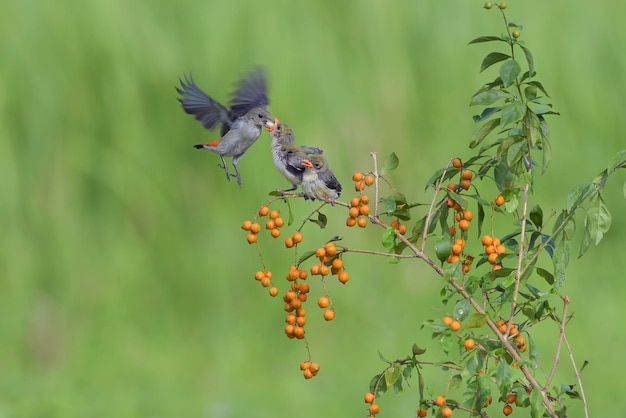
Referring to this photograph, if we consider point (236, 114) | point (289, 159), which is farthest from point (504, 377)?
point (236, 114)

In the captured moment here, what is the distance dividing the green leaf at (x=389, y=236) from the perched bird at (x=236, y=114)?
51 cm

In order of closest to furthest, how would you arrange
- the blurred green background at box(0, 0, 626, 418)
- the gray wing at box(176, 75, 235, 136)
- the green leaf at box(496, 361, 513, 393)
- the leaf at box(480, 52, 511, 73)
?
the green leaf at box(496, 361, 513, 393) → the leaf at box(480, 52, 511, 73) → the gray wing at box(176, 75, 235, 136) → the blurred green background at box(0, 0, 626, 418)

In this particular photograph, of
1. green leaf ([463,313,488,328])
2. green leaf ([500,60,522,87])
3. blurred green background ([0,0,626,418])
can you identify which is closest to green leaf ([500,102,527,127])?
green leaf ([500,60,522,87])

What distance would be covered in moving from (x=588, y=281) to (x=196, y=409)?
3481 mm

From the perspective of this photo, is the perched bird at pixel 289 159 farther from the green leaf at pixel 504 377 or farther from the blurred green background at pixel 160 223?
the blurred green background at pixel 160 223

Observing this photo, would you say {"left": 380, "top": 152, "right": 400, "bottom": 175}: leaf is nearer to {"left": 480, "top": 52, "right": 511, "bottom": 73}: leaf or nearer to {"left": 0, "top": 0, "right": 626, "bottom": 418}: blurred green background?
{"left": 480, "top": 52, "right": 511, "bottom": 73}: leaf

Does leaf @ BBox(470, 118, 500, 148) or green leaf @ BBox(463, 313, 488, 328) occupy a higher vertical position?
leaf @ BBox(470, 118, 500, 148)

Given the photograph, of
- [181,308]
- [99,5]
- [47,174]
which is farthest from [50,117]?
[181,308]

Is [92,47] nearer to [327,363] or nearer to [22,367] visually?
[22,367]

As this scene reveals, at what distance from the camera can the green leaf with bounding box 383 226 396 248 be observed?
2930 millimetres

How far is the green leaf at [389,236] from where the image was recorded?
2930 mm

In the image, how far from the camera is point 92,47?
26.4 ft

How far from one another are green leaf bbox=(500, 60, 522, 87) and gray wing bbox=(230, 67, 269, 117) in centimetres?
83

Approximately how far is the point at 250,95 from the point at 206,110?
216 millimetres
